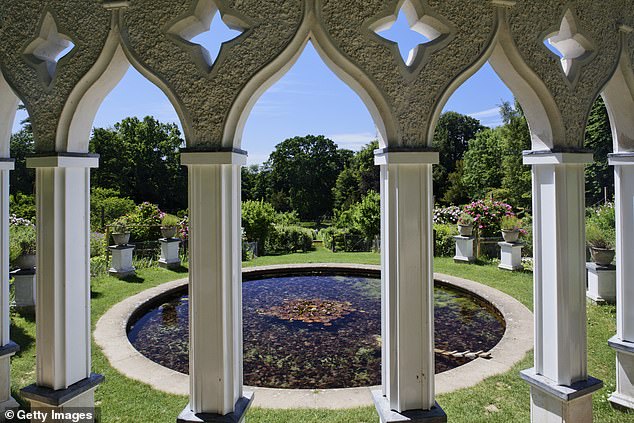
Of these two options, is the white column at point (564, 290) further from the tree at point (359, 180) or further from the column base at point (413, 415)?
the tree at point (359, 180)

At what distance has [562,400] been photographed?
250cm

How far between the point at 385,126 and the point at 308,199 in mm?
31111

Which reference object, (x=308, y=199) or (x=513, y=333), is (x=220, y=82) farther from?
(x=308, y=199)

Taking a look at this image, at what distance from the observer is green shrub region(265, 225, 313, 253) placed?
15250mm

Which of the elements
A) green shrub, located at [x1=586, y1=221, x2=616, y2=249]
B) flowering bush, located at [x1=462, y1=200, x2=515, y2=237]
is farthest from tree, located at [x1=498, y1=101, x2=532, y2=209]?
green shrub, located at [x1=586, y1=221, x2=616, y2=249]

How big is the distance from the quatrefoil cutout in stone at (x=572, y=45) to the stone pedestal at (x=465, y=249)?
26.8ft

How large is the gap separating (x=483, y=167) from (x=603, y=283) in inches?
911

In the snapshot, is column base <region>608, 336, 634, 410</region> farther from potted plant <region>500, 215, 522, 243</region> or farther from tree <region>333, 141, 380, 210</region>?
tree <region>333, 141, 380, 210</region>

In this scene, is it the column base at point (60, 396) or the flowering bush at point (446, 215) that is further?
the flowering bush at point (446, 215)

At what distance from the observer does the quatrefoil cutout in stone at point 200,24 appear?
2.29 meters

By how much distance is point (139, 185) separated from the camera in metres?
27.9

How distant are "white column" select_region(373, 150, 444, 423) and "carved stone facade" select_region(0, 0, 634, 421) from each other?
1 centimetres

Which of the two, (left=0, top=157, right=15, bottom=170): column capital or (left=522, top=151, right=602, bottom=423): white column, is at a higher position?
(left=0, top=157, right=15, bottom=170): column capital

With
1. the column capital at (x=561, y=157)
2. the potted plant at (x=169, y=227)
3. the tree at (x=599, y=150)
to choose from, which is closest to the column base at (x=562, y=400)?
the column capital at (x=561, y=157)
